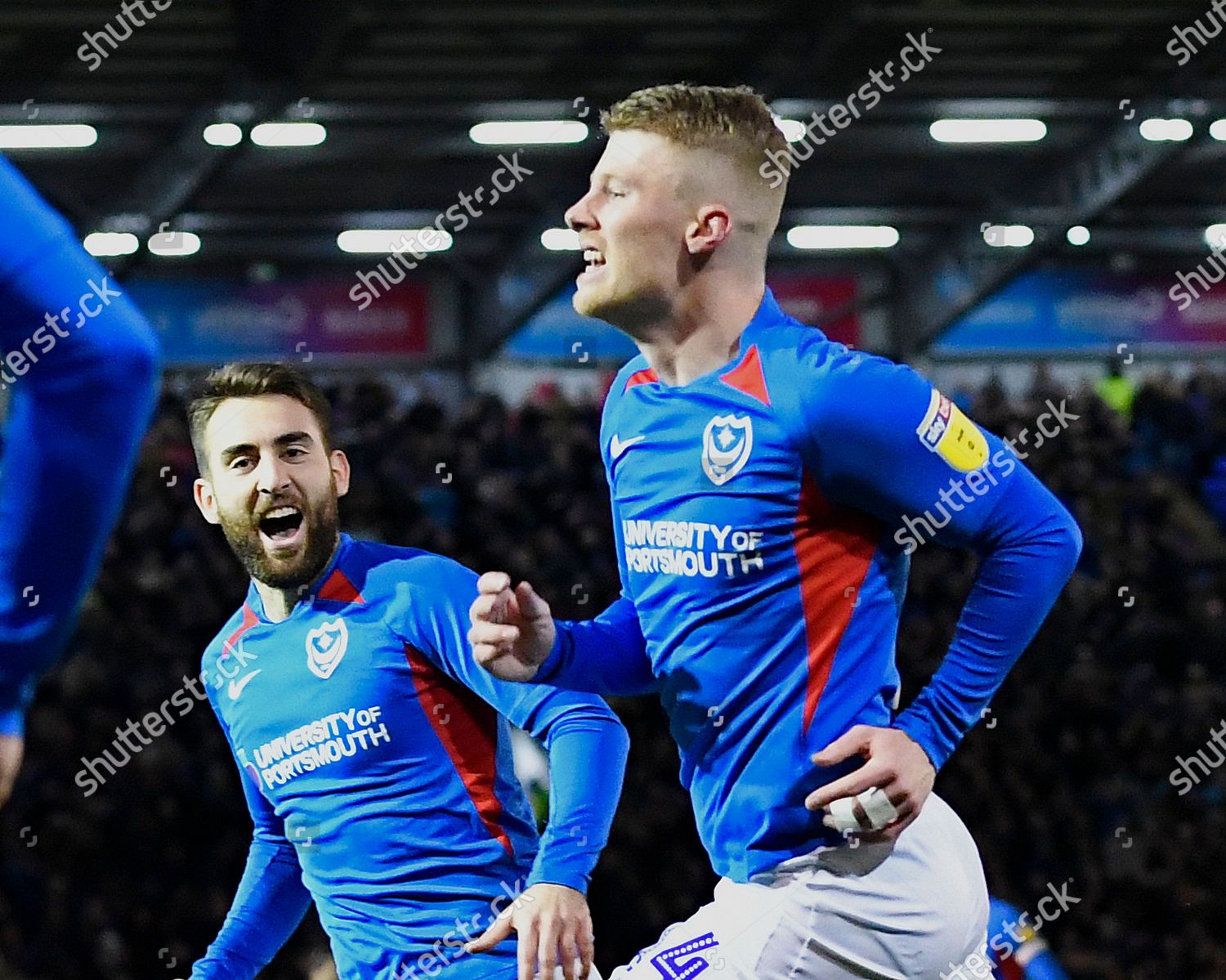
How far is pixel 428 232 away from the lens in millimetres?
17953

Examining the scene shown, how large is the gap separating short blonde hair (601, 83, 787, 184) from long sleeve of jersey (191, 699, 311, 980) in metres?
1.59

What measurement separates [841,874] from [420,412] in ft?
34.9

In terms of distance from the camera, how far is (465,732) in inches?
145

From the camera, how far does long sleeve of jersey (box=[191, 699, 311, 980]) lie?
387 centimetres

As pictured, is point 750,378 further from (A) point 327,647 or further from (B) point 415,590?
(A) point 327,647

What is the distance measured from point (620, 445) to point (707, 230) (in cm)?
39

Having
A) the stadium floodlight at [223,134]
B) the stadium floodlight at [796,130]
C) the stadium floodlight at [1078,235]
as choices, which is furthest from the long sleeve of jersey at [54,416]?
the stadium floodlight at [1078,235]

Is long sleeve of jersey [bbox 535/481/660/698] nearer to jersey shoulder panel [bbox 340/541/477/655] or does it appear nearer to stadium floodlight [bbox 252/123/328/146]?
jersey shoulder panel [bbox 340/541/477/655]

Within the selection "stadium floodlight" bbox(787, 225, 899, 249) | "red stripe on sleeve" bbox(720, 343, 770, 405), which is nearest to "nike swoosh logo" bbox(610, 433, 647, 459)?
"red stripe on sleeve" bbox(720, 343, 770, 405)

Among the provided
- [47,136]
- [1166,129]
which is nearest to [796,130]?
[1166,129]

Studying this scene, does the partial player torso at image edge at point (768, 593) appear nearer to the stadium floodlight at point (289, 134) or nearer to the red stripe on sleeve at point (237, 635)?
the red stripe on sleeve at point (237, 635)

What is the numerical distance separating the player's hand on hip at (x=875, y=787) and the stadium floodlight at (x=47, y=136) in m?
12.8

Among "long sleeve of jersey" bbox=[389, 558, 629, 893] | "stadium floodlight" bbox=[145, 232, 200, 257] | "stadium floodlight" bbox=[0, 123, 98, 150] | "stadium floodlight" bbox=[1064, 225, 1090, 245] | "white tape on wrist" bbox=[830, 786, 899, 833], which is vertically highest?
"stadium floodlight" bbox=[145, 232, 200, 257]

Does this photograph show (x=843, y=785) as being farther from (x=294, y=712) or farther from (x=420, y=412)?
(x=420, y=412)
